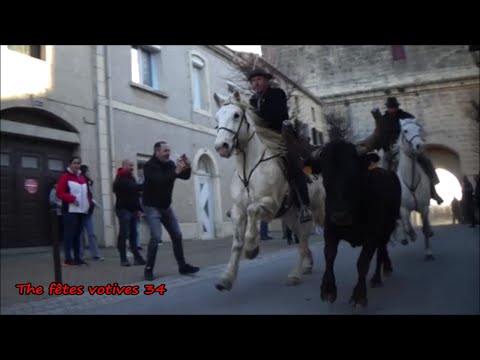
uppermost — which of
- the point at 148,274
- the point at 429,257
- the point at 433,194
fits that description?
the point at 433,194

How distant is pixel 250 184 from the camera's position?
9.68ft

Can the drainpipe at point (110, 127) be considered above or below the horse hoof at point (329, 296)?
above

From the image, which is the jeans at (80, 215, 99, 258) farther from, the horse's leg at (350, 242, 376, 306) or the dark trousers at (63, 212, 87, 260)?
the horse's leg at (350, 242, 376, 306)

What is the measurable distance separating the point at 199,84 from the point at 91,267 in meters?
1.80

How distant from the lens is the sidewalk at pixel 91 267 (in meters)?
2.53

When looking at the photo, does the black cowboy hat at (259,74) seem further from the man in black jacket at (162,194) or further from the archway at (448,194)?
the archway at (448,194)

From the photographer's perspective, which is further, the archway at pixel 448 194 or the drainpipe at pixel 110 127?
the archway at pixel 448 194

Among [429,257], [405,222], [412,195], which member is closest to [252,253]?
[429,257]

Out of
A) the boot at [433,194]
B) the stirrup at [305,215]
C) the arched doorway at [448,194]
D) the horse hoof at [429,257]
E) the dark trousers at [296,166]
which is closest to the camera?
the dark trousers at [296,166]

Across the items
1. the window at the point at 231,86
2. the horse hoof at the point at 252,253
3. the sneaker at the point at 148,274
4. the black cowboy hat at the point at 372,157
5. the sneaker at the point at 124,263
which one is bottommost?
the sneaker at the point at 148,274

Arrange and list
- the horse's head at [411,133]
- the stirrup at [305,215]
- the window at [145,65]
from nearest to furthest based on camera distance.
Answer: the window at [145,65] → the stirrup at [305,215] → the horse's head at [411,133]

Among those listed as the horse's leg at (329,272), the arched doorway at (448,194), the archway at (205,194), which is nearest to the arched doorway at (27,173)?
the archway at (205,194)

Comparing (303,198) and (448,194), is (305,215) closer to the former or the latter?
(303,198)
